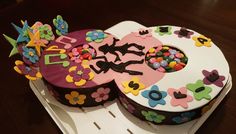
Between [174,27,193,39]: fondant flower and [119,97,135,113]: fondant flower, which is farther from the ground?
[174,27,193,39]: fondant flower

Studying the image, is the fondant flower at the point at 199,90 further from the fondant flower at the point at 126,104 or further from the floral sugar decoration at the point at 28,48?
the floral sugar decoration at the point at 28,48

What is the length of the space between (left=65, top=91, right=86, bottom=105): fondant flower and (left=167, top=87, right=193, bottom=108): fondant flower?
8.0 inches

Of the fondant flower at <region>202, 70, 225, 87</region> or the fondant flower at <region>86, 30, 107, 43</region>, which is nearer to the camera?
the fondant flower at <region>202, 70, 225, 87</region>

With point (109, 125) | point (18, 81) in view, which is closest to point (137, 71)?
point (109, 125)

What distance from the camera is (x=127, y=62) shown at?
658mm

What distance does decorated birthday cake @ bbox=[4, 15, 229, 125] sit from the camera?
1.88 feet

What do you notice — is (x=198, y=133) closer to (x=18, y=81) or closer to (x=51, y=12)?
(x=18, y=81)

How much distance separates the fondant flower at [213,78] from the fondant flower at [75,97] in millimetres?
287

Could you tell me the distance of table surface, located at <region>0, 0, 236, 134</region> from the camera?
0.68 meters

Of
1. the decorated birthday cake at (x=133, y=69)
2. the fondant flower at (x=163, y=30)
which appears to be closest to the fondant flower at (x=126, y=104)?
the decorated birthday cake at (x=133, y=69)

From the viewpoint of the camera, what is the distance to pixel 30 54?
66cm

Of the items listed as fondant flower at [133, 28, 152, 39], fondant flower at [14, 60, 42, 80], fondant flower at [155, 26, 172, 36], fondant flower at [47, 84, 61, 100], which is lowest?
fondant flower at [47, 84, 61, 100]

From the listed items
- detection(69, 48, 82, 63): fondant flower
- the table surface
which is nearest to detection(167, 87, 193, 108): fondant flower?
the table surface

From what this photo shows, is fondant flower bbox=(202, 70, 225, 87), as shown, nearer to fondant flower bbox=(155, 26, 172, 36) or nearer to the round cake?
the round cake
